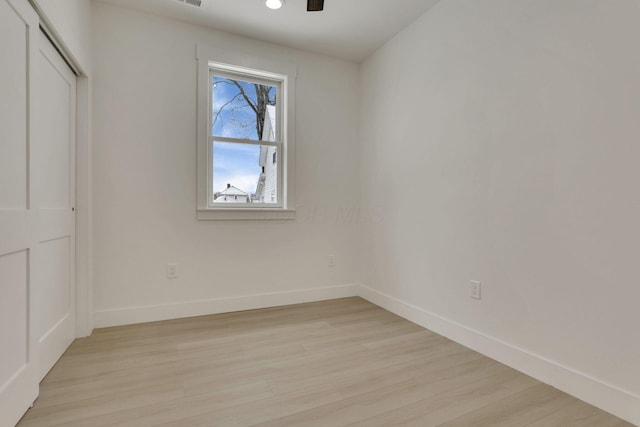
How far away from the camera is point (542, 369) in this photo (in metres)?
1.81

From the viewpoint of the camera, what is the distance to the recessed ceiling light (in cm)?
250

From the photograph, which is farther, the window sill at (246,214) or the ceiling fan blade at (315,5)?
the window sill at (246,214)

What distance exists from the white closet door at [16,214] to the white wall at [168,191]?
40.8 inches

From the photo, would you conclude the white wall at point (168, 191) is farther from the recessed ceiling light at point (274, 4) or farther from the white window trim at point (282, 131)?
the recessed ceiling light at point (274, 4)

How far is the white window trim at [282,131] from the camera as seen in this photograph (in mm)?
2852

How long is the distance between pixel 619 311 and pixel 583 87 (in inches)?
44.5

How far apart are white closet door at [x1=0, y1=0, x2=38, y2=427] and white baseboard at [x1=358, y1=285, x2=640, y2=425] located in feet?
8.27

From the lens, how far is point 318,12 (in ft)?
8.75

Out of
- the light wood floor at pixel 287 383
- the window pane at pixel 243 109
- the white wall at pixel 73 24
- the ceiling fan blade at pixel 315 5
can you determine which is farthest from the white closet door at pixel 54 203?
the ceiling fan blade at pixel 315 5

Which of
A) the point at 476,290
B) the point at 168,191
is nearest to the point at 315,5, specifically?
the point at 168,191

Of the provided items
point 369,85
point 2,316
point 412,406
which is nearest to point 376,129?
point 369,85

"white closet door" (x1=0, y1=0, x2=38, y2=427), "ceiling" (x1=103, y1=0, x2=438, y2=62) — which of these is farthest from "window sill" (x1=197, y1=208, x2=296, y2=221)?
"ceiling" (x1=103, y1=0, x2=438, y2=62)

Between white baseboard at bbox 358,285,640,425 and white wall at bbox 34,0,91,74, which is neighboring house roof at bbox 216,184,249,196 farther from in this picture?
white baseboard at bbox 358,285,640,425

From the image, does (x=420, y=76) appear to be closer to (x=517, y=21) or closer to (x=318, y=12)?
(x=517, y=21)
